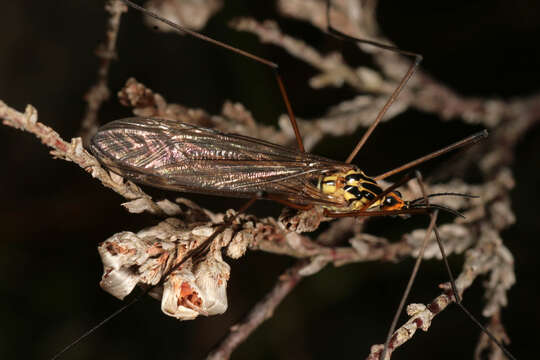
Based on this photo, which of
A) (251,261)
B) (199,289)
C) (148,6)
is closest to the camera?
(199,289)

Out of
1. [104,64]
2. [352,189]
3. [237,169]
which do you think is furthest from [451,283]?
[104,64]

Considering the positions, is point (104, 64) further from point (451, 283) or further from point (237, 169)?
point (451, 283)

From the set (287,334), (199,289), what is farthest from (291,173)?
(287,334)

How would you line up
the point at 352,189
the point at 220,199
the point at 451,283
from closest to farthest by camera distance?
the point at 451,283 → the point at 352,189 → the point at 220,199

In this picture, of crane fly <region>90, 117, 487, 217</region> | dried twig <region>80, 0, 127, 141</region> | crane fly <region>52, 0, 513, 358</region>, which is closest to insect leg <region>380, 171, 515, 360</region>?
crane fly <region>52, 0, 513, 358</region>

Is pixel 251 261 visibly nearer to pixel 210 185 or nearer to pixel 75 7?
pixel 210 185

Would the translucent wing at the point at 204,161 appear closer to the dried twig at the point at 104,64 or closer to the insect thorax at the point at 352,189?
the insect thorax at the point at 352,189

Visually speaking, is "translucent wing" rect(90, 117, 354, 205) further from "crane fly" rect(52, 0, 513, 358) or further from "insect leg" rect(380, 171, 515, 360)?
"insect leg" rect(380, 171, 515, 360)
